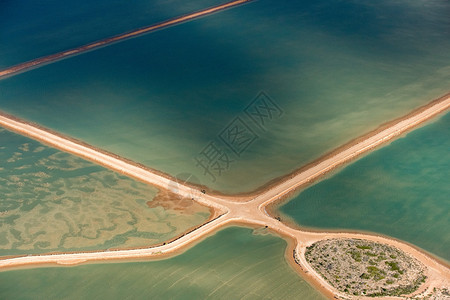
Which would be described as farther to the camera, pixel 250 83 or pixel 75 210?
pixel 250 83

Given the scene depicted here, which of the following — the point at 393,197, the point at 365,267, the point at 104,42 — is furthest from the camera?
the point at 104,42

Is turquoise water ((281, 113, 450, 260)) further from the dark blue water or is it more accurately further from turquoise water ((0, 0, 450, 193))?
the dark blue water

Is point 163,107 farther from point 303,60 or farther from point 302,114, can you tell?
point 303,60

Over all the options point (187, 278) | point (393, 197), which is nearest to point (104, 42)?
point (187, 278)

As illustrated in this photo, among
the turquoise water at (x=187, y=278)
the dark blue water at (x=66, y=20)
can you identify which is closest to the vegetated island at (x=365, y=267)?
the turquoise water at (x=187, y=278)

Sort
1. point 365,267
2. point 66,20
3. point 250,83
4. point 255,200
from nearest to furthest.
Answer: point 365,267, point 255,200, point 250,83, point 66,20

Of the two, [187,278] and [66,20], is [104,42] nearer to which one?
[66,20]
